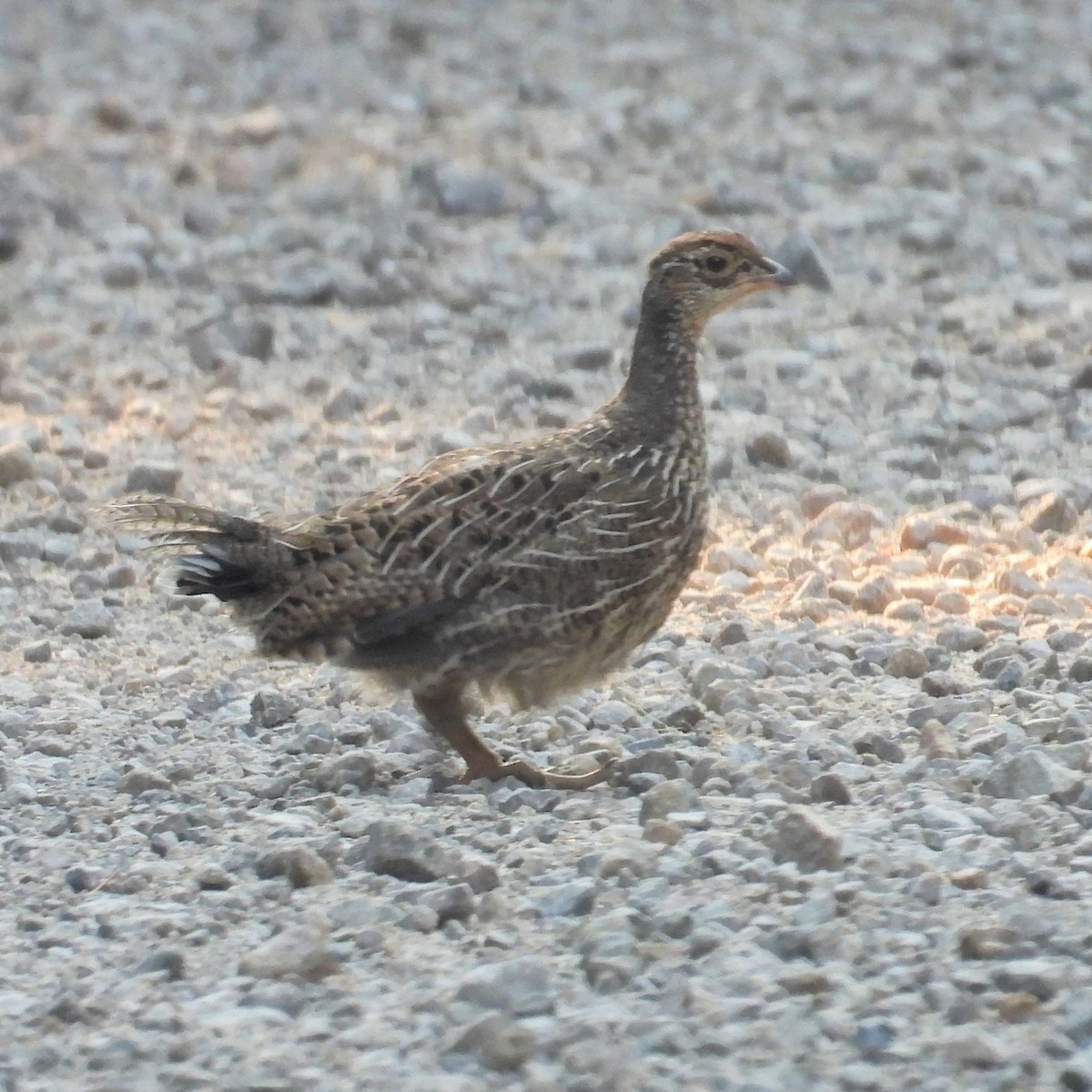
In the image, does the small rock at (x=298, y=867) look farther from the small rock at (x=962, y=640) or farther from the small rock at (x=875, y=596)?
the small rock at (x=875, y=596)

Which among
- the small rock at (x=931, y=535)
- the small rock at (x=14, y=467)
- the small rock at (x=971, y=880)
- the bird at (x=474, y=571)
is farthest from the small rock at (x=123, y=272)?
the small rock at (x=971, y=880)

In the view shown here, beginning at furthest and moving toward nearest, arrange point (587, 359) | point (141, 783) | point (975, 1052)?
point (587, 359) → point (141, 783) → point (975, 1052)

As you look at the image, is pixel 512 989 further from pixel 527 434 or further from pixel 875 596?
pixel 527 434

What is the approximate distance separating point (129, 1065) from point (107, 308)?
7.04m

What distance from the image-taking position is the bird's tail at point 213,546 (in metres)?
6.76

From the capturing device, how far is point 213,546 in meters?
6.80

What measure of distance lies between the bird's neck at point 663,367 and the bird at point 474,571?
0.21m

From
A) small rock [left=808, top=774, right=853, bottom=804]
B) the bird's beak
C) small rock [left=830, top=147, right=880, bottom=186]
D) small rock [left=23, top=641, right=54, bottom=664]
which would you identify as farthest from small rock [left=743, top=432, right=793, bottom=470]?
small rock [left=830, top=147, right=880, bottom=186]

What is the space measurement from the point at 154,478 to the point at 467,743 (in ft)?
9.65

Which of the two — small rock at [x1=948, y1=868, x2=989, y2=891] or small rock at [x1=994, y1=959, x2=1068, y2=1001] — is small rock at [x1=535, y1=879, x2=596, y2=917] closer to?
small rock at [x1=948, y1=868, x2=989, y2=891]

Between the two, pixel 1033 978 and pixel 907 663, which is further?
pixel 907 663

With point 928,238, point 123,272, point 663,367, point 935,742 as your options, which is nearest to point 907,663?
point 935,742

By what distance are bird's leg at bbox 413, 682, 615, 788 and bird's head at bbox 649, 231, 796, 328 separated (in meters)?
1.46

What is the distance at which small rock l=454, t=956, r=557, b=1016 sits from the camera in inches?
202
